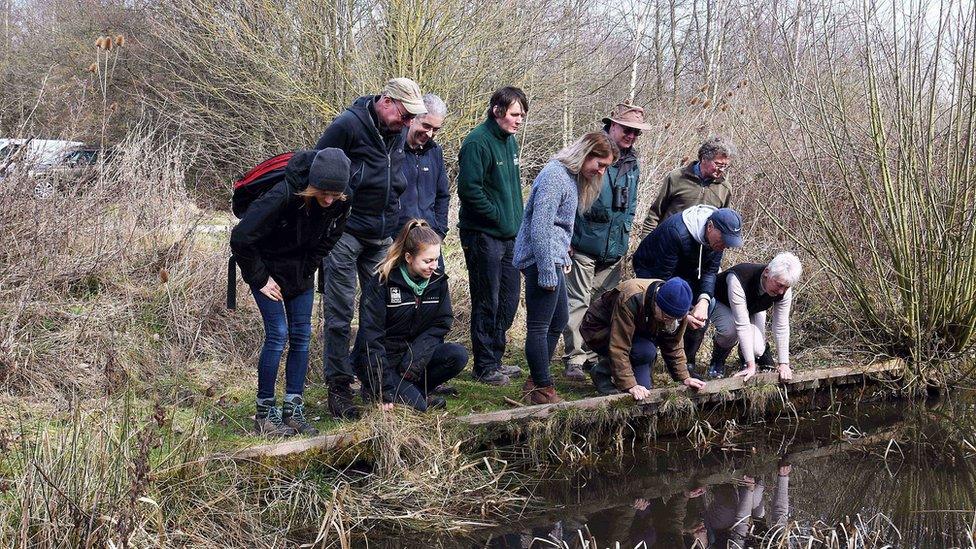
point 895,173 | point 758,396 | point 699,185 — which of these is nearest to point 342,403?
point 758,396

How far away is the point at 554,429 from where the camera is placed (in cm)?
537

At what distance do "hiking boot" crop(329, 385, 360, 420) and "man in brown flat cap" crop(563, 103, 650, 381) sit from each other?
1.82 meters

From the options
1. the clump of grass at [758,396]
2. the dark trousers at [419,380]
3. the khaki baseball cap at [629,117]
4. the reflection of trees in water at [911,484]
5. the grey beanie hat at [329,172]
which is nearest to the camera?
the grey beanie hat at [329,172]

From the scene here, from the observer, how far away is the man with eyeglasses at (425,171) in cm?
564

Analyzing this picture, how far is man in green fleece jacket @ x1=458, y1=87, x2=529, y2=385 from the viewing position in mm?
5887

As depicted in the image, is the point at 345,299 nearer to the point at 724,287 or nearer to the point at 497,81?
the point at 724,287

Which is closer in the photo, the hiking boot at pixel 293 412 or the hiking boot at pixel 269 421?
the hiking boot at pixel 269 421

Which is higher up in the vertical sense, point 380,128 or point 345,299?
point 380,128

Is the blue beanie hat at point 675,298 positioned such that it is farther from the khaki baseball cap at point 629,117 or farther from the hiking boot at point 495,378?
the hiking boot at point 495,378

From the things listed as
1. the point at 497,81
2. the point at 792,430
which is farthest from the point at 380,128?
the point at 497,81

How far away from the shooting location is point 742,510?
4902 millimetres

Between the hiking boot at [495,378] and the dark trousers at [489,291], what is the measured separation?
26mm

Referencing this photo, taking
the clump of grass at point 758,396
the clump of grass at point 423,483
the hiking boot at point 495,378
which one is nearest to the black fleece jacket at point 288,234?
the clump of grass at point 423,483

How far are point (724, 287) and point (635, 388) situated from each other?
4.28ft
